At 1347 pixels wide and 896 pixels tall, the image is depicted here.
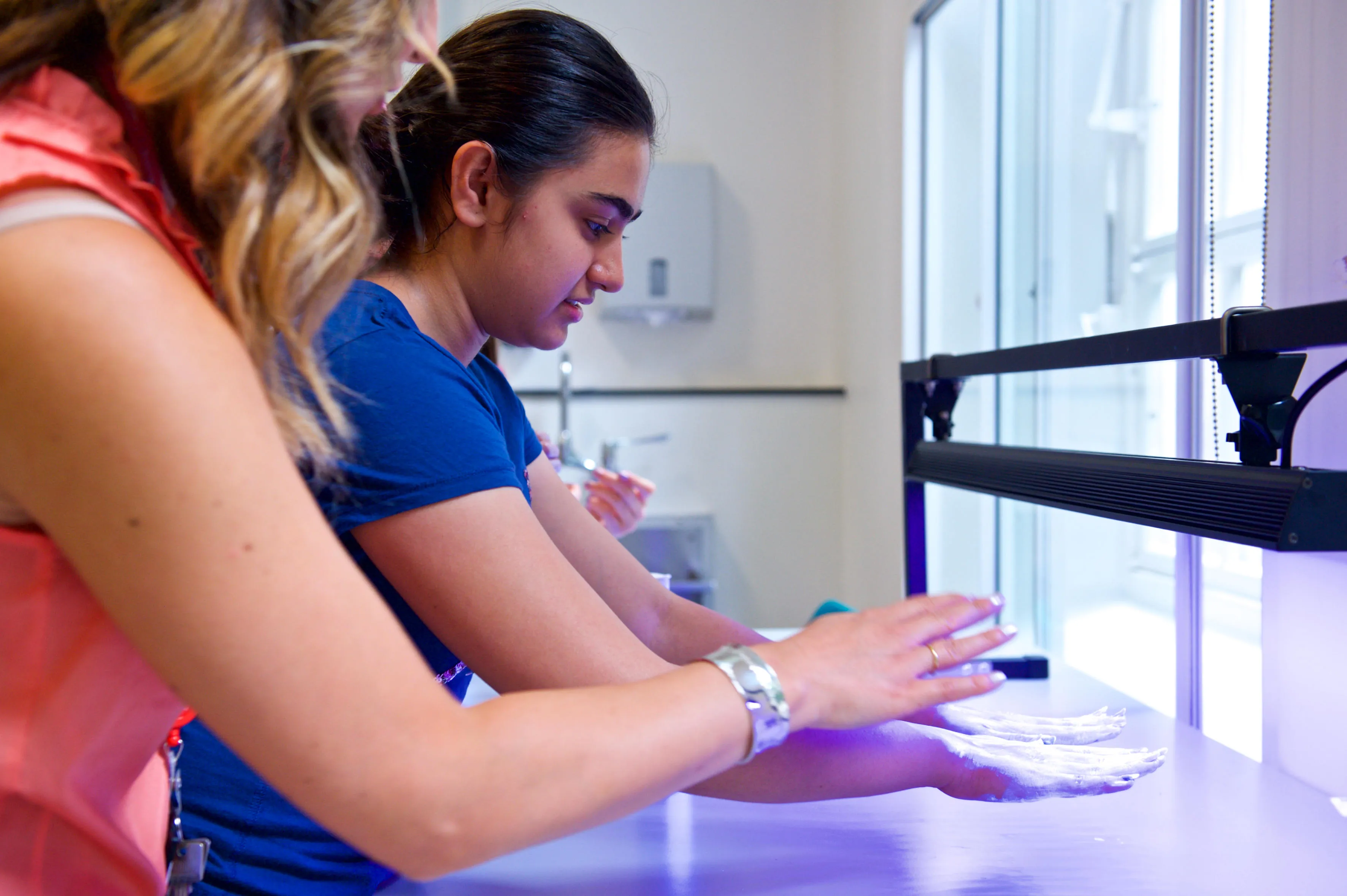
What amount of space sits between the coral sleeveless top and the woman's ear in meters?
0.36

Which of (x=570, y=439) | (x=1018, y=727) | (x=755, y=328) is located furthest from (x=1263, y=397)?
(x=755, y=328)

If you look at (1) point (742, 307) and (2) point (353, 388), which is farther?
(1) point (742, 307)

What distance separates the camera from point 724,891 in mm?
725

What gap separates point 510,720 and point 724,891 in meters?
0.35

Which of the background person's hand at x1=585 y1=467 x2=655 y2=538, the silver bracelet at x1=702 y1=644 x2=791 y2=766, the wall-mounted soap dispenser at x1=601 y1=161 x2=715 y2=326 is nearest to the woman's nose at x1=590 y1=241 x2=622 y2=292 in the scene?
the silver bracelet at x1=702 y1=644 x2=791 y2=766

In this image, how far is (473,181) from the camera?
0.83 m

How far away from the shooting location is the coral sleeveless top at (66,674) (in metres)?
0.43

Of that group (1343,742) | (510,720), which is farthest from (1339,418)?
(510,720)

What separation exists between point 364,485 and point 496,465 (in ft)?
0.29

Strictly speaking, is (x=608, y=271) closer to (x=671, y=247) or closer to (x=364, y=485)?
(x=364, y=485)

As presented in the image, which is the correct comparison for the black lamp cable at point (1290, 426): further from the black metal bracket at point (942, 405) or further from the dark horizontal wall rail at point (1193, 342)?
the black metal bracket at point (942, 405)

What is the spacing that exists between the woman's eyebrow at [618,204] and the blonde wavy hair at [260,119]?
335 millimetres

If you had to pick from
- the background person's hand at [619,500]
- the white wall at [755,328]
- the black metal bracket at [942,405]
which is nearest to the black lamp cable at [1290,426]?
the black metal bracket at [942,405]

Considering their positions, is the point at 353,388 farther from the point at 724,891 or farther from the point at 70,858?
the point at 724,891
